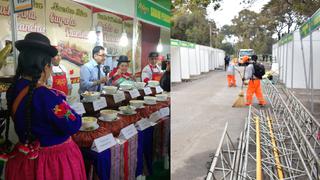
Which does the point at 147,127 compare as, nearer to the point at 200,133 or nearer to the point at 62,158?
the point at 62,158

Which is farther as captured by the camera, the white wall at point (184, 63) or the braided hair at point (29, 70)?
the white wall at point (184, 63)

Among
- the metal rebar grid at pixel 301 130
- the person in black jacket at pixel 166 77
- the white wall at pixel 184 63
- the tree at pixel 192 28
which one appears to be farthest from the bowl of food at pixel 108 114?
the tree at pixel 192 28

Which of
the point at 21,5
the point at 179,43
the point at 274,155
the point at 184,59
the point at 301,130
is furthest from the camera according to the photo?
the point at 184,59

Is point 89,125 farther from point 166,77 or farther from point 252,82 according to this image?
point 252,82

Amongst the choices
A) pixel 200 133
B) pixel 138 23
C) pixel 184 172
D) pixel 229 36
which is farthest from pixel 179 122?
pixel 229 36

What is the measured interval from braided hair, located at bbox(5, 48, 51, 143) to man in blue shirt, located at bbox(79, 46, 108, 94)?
0.95ft

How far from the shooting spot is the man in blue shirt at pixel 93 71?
1763mm

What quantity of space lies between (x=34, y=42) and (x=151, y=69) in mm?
1104

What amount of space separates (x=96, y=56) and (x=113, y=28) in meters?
0.23

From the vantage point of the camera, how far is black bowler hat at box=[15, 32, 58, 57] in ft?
4.66

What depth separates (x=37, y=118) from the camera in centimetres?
150

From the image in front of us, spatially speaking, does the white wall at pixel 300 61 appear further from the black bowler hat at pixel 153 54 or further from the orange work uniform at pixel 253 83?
the black bowler hat at pixel 153 54

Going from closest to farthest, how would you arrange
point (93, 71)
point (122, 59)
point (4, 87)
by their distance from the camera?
1. point (4, 87)
2. point (93, 71)
3. point (122, 59)

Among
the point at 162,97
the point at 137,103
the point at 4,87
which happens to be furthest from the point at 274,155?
the point at 4,87
